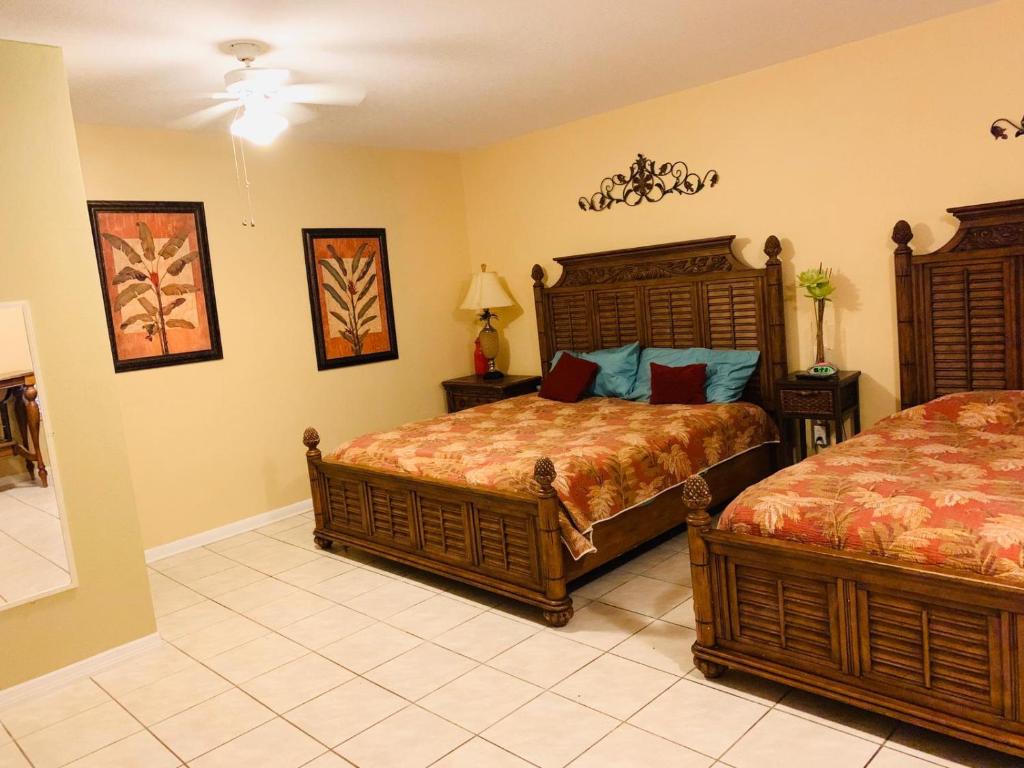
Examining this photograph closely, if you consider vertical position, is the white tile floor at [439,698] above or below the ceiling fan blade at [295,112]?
below

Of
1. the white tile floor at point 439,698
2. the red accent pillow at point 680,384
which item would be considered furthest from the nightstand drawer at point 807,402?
the white tile floor at point 439,698

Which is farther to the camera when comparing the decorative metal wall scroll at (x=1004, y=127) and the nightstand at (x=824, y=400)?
the nightstand at (x=824, y=400)

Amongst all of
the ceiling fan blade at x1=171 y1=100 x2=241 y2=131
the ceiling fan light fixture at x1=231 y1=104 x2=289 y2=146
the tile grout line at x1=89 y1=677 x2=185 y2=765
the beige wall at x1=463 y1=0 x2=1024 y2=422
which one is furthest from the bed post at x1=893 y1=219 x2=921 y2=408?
the tile grout line at x1=89 y1=677 x2=185 y2=765

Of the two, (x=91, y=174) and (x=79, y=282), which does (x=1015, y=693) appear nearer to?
(x=79, y=282)

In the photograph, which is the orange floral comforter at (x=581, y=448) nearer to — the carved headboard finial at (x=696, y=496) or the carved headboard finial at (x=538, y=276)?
the carved headboard finial at (x=696, y=496)

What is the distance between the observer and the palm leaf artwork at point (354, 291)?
5297 mm

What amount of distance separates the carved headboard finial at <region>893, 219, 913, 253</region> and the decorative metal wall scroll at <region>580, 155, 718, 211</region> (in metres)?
1.14

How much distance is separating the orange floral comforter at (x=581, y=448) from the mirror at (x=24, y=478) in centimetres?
145

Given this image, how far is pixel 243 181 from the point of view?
4.86 metres

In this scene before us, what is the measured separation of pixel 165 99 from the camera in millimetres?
3936

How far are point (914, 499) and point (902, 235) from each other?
205cm

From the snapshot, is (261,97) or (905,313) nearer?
(261,97)

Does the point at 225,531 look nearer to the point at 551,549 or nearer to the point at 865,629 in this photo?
the point at 551,549

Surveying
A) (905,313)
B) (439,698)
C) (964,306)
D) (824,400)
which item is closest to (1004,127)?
(964,306)
